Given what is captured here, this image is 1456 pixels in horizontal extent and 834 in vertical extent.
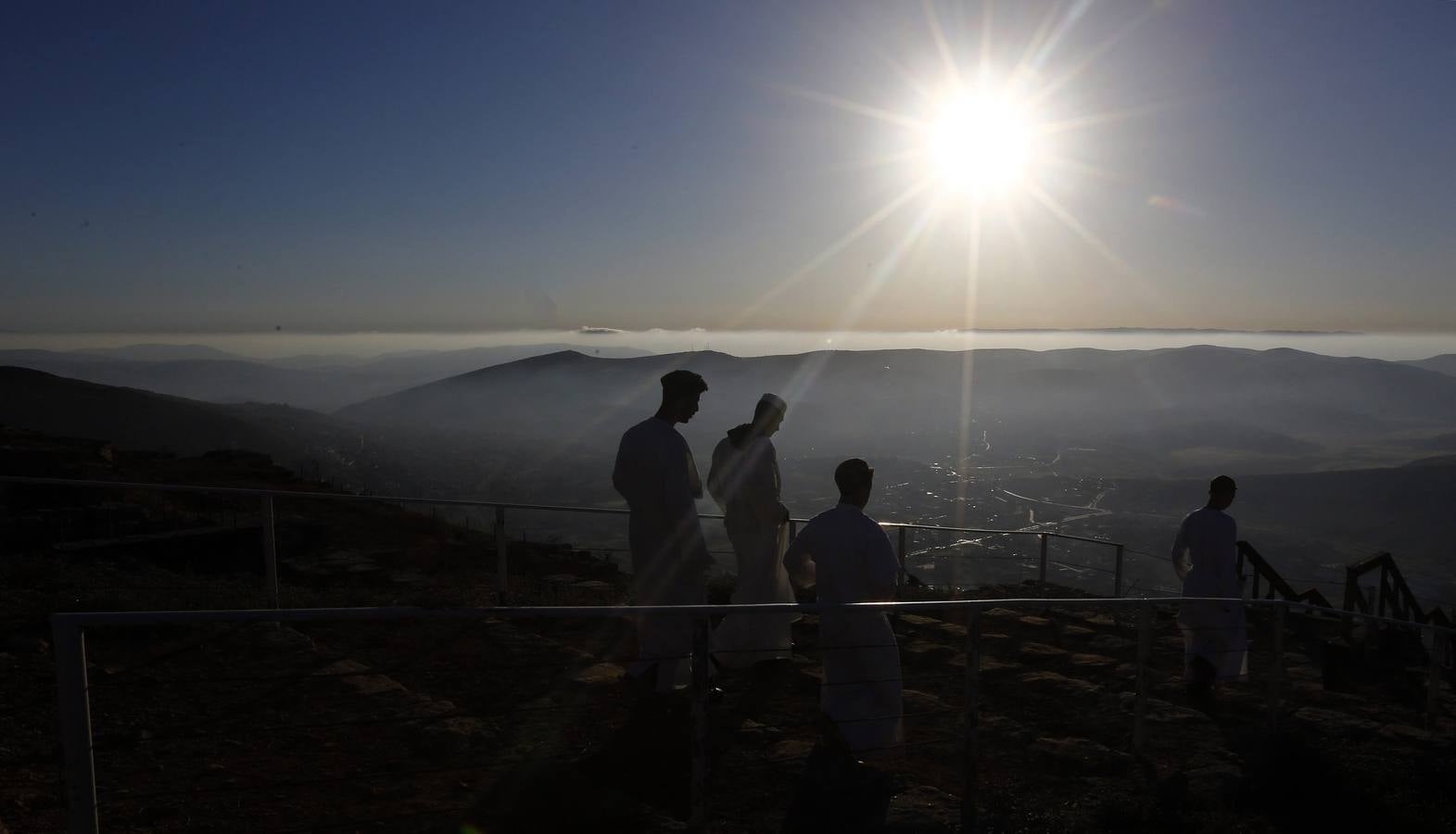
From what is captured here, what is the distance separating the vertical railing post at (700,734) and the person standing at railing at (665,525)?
6.25 feet

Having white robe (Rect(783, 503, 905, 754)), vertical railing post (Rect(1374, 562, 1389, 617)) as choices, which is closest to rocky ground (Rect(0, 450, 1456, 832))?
white robe (Rect(783, 503, 905, 754))

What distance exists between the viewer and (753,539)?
259 inches

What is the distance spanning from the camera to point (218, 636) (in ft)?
18.8

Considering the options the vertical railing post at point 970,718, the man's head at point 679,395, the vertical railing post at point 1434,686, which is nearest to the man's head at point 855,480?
the vertical railing post at point 970,718

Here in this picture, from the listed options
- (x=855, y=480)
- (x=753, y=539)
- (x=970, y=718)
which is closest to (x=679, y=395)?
(x=855, y=480)

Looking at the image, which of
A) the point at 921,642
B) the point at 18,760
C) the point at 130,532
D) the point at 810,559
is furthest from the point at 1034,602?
the point at 130,532

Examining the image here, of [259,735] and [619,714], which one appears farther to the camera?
[619,714]

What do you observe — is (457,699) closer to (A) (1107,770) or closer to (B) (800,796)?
(B) (800,796)

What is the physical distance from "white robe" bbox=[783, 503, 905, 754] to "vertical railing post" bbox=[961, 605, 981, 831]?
0.64 metres

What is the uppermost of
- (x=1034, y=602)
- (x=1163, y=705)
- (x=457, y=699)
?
(x=1034, y=602)

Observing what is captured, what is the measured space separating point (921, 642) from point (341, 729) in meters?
4.86

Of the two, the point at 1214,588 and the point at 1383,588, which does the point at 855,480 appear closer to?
the point at 1214,588

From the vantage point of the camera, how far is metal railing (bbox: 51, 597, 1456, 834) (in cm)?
233

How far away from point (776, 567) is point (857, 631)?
204 centimetres
